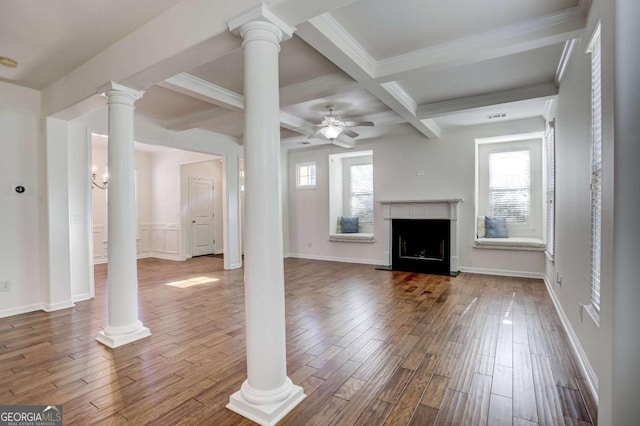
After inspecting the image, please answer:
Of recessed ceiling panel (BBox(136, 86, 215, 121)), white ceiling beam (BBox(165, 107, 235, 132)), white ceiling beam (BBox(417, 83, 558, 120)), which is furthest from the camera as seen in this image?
white ceiling beam (BBox(165, 107, 235, 132))

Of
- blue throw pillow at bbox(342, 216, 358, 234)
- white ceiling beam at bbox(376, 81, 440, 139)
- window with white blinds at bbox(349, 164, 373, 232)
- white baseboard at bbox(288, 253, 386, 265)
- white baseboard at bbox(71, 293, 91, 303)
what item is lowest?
white baseboard at bbox(71, 293, 91, 303)

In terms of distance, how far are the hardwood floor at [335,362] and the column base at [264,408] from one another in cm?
5

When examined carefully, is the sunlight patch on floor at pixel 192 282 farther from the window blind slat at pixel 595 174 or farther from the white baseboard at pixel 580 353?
the window blind slat at pixel 595 174

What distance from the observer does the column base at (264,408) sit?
181 cm

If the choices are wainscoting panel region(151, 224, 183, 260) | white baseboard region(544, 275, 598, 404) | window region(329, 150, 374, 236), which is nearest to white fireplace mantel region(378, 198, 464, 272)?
window region(329, 150, 374, 236)

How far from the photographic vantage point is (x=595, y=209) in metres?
2.21

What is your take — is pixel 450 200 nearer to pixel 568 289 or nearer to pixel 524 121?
pixel 524 121

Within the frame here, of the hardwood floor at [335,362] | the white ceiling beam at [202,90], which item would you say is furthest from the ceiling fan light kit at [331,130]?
the hardwood floor at [335,362]

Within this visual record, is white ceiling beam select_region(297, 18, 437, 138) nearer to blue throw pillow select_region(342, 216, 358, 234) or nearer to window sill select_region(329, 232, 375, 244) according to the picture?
window sill select_region(329, 232, 375, 244)

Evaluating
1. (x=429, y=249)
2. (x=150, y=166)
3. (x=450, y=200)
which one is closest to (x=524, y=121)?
(x=450, y=200)

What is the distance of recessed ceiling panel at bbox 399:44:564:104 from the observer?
3.28 m

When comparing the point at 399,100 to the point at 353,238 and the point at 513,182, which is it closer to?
the point at 513,182

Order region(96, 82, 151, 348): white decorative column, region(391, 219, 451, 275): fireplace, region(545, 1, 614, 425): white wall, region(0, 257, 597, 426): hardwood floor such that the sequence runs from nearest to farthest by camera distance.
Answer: region(545, 1, 614, 425): white wall < region(0, 257, 597, 426): hardwood floor < region(96, 82, 151, 348): white decorative column < region(391, 219, 451, 275): fireplace

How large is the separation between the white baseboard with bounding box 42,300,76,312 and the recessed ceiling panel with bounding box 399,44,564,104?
4901 mm
